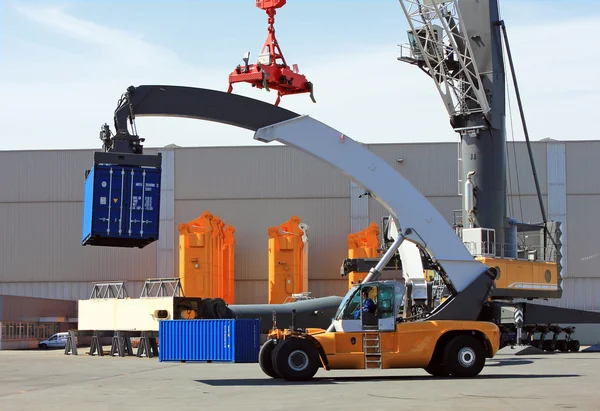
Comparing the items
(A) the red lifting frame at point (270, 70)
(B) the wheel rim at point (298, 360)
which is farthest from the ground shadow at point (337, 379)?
(A) the red lifting frame at point (270, 70)

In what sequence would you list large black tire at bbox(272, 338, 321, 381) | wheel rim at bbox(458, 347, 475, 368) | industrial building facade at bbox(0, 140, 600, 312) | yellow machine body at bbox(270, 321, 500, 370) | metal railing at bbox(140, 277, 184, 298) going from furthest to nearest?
1. industrial building facade at bbox(0, 140, 600, 312)
2. metal railing at bbox(140, 277, 184, 298)
3. wheel rim at bbox(458, 347, 475, 368)
4. yellow machine body at bbox(270, 321, 500, 370)
5. large black tire at bbox(272, 338, 321, 381)

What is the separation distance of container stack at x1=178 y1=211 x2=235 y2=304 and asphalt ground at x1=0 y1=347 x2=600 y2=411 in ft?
99.0

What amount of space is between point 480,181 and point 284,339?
23493 mm

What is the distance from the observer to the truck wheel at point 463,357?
24016 mm

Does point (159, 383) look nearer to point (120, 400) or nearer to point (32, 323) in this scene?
point (120, 400)

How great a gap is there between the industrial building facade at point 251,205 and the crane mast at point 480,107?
21078mm

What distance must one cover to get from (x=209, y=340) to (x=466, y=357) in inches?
497

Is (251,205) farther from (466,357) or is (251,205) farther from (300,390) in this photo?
(300,390)

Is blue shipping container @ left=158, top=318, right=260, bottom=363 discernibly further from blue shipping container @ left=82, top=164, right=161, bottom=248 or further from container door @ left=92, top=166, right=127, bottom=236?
container door @ left=92, top=166, right=127, bottom=236

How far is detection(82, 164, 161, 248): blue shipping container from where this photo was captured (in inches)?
903

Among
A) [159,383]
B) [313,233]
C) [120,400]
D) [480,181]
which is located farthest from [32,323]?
[120,400]

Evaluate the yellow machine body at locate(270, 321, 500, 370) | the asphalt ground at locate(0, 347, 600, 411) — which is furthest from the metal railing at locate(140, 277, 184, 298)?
the yellow machine body at locate(270, 321, 500, 370)

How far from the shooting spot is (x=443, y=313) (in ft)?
82.3

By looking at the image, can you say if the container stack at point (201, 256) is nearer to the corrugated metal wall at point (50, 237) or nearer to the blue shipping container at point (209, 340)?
the corrugated metal wall at point (50, 237)
